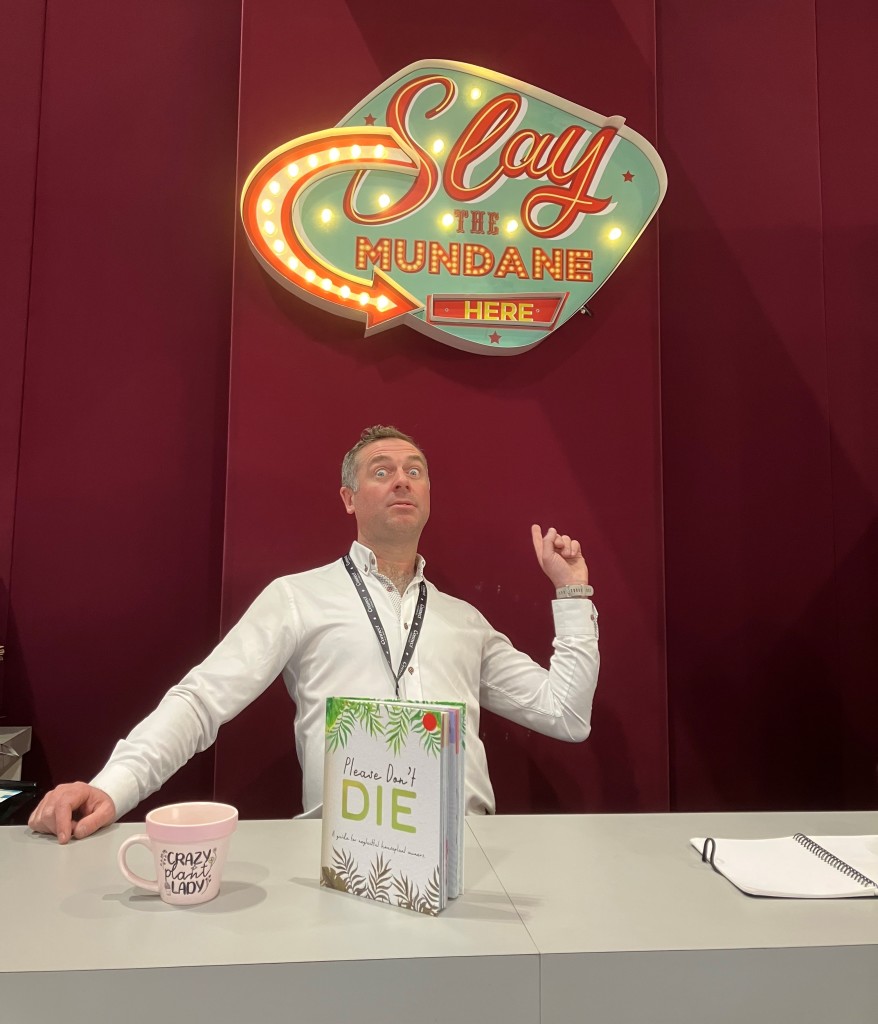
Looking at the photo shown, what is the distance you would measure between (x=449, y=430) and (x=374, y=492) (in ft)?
1.74

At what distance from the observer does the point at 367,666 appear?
2.07 metres

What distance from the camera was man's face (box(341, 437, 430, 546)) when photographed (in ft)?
7.14

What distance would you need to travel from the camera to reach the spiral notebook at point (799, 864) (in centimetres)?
103

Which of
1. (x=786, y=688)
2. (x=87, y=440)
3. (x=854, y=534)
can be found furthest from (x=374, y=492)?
(x=854, y=534)

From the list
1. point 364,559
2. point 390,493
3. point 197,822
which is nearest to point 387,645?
point 364,559

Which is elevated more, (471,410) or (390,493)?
(471,410)

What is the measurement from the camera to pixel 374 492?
220 cm

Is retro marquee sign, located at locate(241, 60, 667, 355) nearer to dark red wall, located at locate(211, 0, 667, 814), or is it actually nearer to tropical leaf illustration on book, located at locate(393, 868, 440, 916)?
dark red wall, located at locate(211, 0, 667, 814)

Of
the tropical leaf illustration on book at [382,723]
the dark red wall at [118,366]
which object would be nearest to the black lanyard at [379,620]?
the dark red wall at [118,366]

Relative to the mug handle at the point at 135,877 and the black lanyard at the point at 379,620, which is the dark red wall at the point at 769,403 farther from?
the mug handle at the point at 135,877

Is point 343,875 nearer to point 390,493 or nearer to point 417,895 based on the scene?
→ point 417,895

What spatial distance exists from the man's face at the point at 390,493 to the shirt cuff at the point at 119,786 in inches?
36.2

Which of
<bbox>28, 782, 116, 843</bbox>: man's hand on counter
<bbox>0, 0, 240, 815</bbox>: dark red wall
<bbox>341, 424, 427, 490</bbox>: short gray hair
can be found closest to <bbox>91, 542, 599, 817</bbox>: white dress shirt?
<bbox>341, 424, 427, 490</bbox>: short gray hair

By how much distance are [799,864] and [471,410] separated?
5.85 ft
